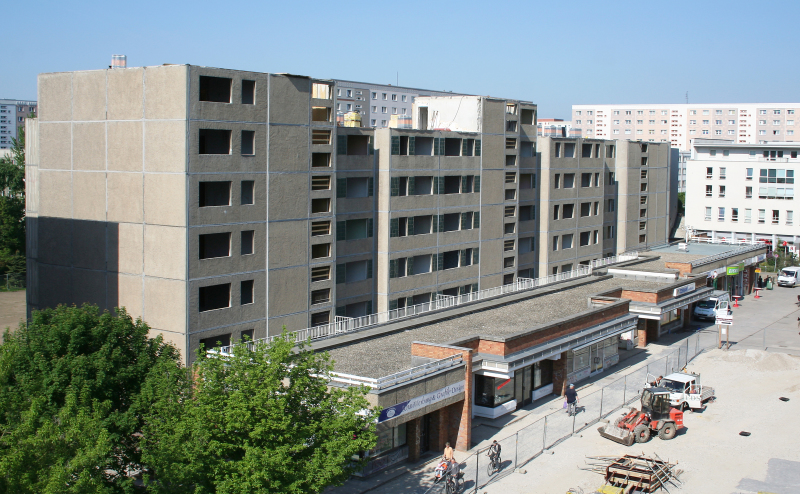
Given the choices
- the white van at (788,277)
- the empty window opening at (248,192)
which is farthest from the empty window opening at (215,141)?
the white van at (788,277)

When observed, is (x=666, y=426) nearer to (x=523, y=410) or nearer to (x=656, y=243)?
(x=523, y=410)

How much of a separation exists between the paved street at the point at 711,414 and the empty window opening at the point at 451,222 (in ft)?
52.3

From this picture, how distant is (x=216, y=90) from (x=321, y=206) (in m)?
9.66

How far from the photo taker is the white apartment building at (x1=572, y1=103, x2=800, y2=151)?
17000 centimetres

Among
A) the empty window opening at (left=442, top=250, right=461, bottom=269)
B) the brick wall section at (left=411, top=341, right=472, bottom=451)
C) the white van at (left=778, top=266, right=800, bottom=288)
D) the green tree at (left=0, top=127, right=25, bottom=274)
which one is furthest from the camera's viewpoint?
the white van at (left=778, top=266, right=800, bottom=288)

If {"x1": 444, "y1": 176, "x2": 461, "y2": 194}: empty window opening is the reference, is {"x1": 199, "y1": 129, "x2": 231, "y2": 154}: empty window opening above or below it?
above

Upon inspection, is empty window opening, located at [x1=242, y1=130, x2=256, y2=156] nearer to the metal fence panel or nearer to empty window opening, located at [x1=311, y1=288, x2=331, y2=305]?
empty window opening, located at [x1=311, y1=288, x2=331, y2=305]

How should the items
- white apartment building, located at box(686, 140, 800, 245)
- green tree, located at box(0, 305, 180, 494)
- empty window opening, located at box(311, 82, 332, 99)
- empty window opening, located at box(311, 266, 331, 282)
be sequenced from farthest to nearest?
white apartment building, located at box(686, 140, 800, 245)
empty window opening, located at box(311, 82, 332, 99)
empty window opening, located at box(311, 266, 331, 282)
green tree, located at box(0, 305, 180, 494)

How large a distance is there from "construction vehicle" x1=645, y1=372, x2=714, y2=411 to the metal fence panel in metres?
7.34

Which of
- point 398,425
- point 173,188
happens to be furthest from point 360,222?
point 398,425

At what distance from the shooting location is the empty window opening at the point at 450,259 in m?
58.7

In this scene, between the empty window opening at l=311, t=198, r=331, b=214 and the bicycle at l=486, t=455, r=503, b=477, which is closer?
the bicycle at l=486, t=455, r=503, b=477

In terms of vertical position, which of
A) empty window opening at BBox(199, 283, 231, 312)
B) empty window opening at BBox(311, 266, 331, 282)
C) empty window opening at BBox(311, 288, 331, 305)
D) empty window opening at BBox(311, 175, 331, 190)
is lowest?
empty window opening at BBox(311, 288, 331, 305)

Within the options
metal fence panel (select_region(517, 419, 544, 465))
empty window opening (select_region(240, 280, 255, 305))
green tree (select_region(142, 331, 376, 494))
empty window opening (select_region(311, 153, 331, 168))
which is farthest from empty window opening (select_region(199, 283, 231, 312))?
metal fence panel (select_region(517, 419, 544, 465))
